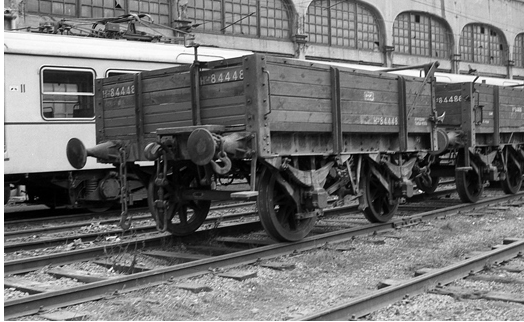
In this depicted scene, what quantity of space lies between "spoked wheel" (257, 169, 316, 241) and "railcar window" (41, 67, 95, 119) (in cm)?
519

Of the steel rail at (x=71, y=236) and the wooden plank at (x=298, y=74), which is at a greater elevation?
the wooden plank at (x=298, y=74)

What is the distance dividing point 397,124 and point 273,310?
207 inches

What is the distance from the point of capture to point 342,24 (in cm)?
3100

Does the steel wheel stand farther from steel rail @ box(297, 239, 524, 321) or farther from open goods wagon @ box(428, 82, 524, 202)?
steel rail @ box(297, 239, 524, 321)

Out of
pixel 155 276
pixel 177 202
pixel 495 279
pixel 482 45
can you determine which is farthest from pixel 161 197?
pixel 482 45

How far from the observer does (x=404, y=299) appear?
5.98m

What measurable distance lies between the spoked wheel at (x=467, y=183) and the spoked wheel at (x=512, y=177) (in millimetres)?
1372

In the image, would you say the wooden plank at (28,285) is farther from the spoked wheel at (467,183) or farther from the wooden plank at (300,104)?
the spoked wheel at (467,183)

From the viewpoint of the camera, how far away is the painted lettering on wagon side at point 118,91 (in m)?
8.84

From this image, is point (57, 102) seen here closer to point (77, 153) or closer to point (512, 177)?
point (77, 153)

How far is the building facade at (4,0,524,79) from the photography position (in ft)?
73.0

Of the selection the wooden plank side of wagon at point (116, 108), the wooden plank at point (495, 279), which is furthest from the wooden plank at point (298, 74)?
the wooden plank at point (495, 279)

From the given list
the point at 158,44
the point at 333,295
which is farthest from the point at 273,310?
the point at 158,44

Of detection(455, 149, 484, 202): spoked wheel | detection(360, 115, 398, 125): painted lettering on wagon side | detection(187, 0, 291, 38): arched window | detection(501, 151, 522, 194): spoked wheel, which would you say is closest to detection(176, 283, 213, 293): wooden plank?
detection(360, 115, 398, 125): painted lettering on wagon side
